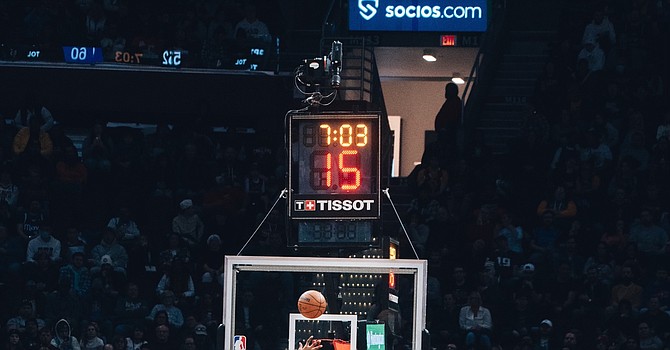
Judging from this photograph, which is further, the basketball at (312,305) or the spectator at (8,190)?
the spectator at (8,190)

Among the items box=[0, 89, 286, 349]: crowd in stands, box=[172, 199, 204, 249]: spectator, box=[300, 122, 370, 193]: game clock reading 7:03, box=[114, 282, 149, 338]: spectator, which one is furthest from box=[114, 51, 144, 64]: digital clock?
box=[300, 122, 370, 193]: game clock reading 7:03

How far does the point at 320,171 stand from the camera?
20.5m

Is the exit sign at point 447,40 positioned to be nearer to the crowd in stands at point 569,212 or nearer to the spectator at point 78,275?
the crowd in stands at point 569,212

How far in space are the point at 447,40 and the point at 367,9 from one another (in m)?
1.68

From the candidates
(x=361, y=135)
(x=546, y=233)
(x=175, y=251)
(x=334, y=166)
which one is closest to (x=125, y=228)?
(x=175, y=251)

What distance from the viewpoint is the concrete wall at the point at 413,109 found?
38438 mm

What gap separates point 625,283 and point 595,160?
9.32 ft

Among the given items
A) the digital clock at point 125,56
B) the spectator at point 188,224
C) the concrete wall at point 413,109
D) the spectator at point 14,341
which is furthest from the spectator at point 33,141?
the concrete wall at point 413,109

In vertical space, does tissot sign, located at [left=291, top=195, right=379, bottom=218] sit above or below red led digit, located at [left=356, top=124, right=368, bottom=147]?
below

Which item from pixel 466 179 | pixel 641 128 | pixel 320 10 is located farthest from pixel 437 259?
pixel 320 10

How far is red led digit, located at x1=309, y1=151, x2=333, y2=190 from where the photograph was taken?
20.5 meters

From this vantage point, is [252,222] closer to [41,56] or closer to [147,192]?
[147,192]

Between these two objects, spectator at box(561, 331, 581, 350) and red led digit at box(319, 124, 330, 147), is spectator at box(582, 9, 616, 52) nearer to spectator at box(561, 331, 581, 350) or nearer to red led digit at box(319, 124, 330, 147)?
spectator at box(561, 331, 581, 350)

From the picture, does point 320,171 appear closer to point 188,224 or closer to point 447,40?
point 188,224
